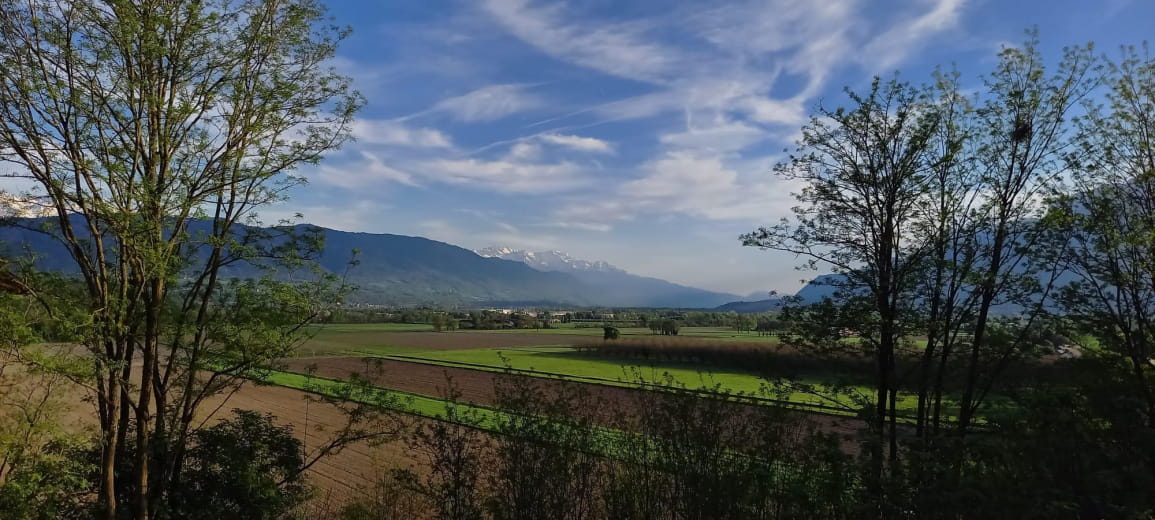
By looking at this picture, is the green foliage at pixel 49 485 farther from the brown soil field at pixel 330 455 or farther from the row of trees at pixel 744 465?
the row of trees at pixel 744 465

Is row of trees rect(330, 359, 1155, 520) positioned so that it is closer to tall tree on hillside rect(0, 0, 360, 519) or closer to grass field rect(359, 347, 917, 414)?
tall tree on hillside rect(0, 0, 360, 519)

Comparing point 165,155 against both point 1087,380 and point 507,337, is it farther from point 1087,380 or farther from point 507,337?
point 507,337

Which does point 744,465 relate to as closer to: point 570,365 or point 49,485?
point 49,485

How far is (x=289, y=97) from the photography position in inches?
326

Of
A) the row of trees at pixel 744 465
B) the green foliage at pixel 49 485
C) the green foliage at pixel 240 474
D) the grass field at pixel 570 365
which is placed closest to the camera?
the row of trees at pixel 744 465

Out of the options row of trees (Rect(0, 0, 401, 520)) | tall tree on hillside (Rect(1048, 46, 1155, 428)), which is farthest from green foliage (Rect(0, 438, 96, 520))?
tall tree on hillside (Rect(1048, 46, 1155, 428))

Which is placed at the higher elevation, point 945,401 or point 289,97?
point 289,97

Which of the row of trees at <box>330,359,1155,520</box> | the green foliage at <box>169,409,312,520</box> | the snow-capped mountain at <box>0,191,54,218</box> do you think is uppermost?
the snow-capped mountain at <box>0,191,54,218</box>

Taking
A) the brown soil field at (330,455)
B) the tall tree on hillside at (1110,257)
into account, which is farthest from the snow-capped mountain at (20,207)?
the tall tree on hillside at (1110,257)

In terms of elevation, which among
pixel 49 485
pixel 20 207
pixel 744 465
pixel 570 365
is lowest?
pixel 570 365

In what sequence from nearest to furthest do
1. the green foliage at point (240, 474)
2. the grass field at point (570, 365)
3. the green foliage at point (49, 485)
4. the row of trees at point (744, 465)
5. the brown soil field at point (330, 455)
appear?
the row of trees at point (744, 465) < the green foliage at point (49, 485) < the green foliage at point (240, 474) < the brown soil field at point (330, 455) < the grass field at point (570, 365)

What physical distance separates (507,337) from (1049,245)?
8002cm

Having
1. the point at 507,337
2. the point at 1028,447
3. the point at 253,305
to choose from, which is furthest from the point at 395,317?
the point at 1028,447

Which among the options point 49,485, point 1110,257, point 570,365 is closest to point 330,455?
point 49,485
